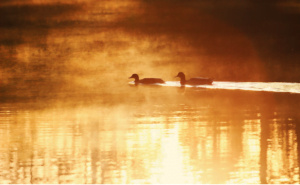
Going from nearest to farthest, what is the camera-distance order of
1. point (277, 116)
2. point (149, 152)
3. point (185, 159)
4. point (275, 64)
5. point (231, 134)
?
point (185, 159) < point (149, 152) < point (231, 134) < point (277, 116) < point (275, 64)

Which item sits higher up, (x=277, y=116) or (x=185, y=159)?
(x=277, y=116)

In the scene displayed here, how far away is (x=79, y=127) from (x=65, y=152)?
12.0 ft

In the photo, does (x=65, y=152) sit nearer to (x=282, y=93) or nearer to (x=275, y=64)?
(x=282, y=93)

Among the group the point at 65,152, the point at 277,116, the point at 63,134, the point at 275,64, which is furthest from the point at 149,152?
the point at 275,64

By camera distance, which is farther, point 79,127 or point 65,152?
point 79,127

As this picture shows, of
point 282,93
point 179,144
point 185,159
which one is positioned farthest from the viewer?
point 282,93

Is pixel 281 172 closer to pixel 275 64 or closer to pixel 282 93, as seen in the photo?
pixel 282 93

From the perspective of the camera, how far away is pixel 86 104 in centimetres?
2192

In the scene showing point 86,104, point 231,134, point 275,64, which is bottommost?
point 231,134

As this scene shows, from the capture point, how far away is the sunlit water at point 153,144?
9.20m

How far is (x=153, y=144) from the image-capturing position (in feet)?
38.5

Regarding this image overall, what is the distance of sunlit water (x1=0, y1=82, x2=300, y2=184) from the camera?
30.2ft

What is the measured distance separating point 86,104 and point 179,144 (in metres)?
10.8

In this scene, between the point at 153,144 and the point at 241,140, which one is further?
the point at 241,140
